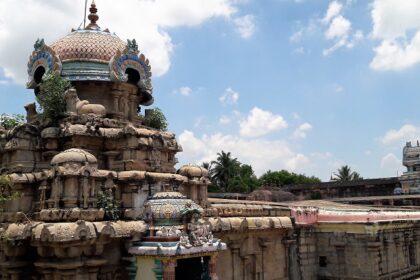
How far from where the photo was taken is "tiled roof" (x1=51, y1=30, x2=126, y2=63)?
16.4 m

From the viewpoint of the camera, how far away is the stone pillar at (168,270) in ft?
39.9

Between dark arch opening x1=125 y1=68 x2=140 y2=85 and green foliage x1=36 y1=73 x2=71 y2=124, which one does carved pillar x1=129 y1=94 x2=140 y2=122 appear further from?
green foliage x1=36 y1=73 x2=71 y2=124

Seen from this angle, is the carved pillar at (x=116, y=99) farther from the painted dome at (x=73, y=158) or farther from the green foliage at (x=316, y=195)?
the green foliage at (x=316, y=195)

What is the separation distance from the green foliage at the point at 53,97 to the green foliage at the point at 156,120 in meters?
3.63

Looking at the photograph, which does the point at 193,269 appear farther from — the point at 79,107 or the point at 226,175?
the point at 226,175

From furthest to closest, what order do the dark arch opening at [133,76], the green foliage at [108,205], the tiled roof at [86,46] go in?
the dark arch opening at [133,76] < the tiled roof at [86,46] < the green foliage at [108,205]

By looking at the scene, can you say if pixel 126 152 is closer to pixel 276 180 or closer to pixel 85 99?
pixel 85 99

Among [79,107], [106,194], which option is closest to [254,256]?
[106,194]

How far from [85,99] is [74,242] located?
6220mm

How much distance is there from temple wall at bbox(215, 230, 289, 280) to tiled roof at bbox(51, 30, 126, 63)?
7.34 meters

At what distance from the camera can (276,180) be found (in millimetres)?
77562

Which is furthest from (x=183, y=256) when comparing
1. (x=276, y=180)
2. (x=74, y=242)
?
(x=276, y=180)

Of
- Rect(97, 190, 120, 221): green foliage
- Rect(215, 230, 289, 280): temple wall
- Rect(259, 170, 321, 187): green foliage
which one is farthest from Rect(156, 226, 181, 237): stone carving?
Rect(259, 170, 321, 187): green foliage

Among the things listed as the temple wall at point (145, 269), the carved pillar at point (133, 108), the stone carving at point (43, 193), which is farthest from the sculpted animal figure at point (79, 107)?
the temple wall at point (145, 269)
